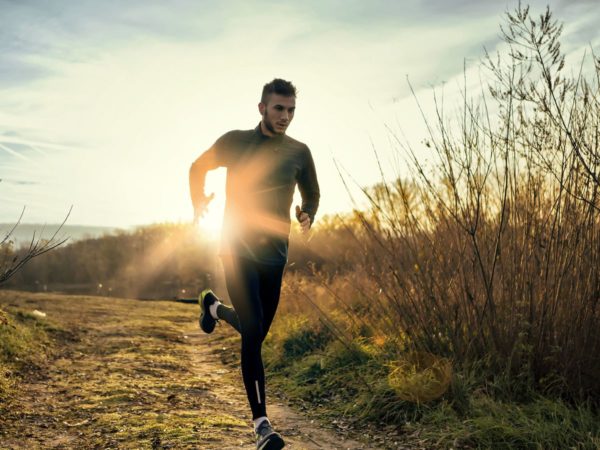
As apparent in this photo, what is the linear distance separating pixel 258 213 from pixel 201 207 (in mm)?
651

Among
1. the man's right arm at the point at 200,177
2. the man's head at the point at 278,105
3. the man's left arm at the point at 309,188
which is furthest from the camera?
the man's left arm at the point at 309,188

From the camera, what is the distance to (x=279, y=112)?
4449mm

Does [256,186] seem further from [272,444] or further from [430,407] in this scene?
[430,407]

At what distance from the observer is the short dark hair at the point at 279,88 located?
4422 mm

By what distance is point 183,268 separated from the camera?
87.5ft

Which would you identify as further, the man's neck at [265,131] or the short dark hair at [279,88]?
the man's neck at [265,131]

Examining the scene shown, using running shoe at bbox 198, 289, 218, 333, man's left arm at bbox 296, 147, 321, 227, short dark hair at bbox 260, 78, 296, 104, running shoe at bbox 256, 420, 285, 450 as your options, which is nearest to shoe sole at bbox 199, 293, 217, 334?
running shoe at bbox 198, 289, 218, 333

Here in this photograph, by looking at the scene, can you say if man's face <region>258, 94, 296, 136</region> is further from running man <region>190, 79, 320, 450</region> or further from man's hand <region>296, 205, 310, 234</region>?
man's hand <region>296, 205, 310, 234</region>

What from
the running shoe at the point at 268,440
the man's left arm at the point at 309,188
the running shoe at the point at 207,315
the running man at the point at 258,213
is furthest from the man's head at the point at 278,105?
the running shoe at the point at 268,440

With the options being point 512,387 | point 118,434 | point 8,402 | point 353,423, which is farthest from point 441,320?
point 8,402

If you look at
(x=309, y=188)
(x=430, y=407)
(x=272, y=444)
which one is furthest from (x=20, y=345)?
(x=430, y=407)

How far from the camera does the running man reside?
4.26 m

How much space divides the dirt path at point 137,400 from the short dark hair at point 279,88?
2.78 meters

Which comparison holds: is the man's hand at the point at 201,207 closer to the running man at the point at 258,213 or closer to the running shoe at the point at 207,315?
the running man at the point at 258,213
